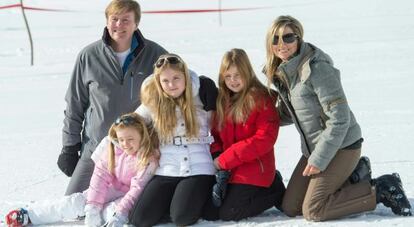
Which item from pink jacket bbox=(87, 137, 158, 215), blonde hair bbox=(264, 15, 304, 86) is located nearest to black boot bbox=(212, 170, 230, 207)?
pink jacket bbox=(87, 137, 158, 215)

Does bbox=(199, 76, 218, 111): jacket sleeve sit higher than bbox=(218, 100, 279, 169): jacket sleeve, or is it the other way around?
bbox=(199, 76, 218, 111): jacket sleeve

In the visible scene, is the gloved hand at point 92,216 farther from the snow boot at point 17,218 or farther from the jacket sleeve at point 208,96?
the jacket sleeve at point 208,96

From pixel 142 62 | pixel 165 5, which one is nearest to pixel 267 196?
pixel 142 62

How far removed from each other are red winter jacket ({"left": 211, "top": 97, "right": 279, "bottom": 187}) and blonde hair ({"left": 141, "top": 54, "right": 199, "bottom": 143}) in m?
0.23

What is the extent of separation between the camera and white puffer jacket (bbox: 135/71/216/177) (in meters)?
3.96

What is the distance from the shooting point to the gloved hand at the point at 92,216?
391 cm

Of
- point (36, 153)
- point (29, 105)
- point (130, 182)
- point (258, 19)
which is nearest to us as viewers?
point (130, 182)

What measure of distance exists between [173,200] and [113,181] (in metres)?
0.44

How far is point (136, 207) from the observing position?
3.90m

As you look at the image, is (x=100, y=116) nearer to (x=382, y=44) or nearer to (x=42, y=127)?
(x=42, y=127)

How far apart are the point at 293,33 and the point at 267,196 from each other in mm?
993

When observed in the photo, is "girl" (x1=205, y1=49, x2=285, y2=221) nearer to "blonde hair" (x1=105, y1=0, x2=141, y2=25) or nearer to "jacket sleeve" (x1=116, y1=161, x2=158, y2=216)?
"jacket sleeve" (x1=116, y1=161, x2=158, y2=216)

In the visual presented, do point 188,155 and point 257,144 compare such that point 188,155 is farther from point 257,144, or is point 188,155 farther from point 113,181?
point 113,181

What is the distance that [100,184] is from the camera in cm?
400
